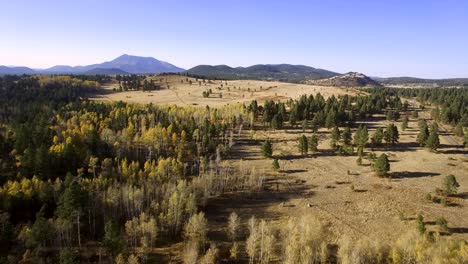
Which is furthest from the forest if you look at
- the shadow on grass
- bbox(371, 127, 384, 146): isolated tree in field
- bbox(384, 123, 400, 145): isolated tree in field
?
the shadow on grass

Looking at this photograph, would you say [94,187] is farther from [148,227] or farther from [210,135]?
[210,135]

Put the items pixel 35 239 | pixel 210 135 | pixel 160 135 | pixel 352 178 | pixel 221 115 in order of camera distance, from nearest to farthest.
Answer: pixel 35 239, pixel 352 178, pixel 160 135, pixel 210 135, pixel 221 115

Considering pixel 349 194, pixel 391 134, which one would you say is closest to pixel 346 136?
pixel 391 134

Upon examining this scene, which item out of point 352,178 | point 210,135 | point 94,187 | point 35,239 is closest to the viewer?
point 35,239

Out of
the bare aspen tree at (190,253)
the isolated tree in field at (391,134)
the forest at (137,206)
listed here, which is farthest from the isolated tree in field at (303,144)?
the bare aspen tree at (190,253)

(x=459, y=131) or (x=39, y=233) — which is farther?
(x=459, y=131)

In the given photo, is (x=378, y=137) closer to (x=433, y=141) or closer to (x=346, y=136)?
(x=346, y=136)

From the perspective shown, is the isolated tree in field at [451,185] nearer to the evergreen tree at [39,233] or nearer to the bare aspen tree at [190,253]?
the bare aspen tree at [190,253]

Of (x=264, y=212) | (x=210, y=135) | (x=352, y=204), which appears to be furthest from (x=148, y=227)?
(x=210, y=135)

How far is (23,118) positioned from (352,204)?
121 metres

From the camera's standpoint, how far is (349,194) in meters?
86.9

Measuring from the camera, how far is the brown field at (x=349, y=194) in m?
69.2

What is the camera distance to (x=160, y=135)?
113 metres

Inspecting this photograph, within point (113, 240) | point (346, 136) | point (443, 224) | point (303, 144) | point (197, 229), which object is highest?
point (346, 136)
